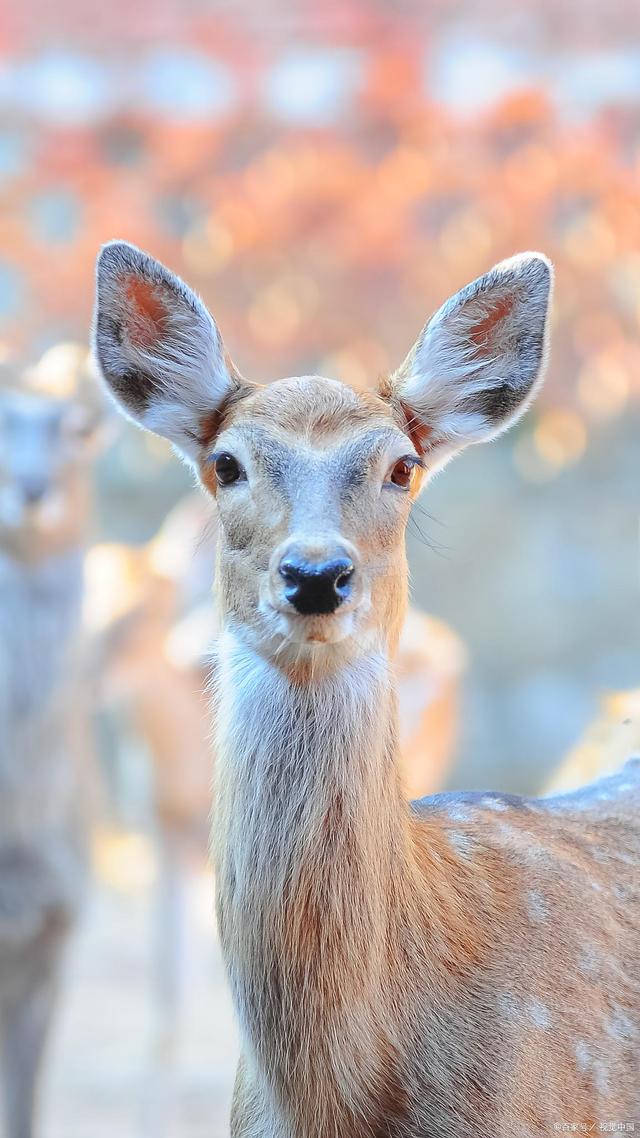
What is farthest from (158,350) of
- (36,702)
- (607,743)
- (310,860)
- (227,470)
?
(36,702)

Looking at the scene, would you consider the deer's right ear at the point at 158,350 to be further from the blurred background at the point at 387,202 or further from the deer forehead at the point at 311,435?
the blurred background at the point at 387,202

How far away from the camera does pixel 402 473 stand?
1890mm

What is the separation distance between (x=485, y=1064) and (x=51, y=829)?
2.56 meters

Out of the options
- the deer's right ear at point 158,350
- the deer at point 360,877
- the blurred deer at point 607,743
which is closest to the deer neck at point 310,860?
the deer at point 360,877

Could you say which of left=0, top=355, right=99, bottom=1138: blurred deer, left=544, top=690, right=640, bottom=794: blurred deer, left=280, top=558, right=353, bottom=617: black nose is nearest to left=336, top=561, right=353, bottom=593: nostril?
left=280, top=558, right=353, bottom=617: black nose

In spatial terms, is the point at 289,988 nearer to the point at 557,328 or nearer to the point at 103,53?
the point at 557,328

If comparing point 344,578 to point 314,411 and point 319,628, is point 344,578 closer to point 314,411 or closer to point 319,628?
point 319,628

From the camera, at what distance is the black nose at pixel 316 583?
1.62 m

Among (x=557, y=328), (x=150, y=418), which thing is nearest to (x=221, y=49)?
(x=557, y=328)

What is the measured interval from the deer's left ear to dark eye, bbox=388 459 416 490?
13cm

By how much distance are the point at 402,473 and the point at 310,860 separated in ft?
1.65

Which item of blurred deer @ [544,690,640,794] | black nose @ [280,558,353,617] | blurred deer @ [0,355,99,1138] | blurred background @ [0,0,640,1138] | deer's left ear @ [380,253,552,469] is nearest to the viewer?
black nose @ [280,558,353,617]

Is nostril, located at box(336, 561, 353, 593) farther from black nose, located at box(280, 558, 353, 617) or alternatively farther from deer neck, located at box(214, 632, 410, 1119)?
deer neck, located at box(214, 632, 410, 1119)

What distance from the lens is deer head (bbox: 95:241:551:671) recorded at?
1706 mm
